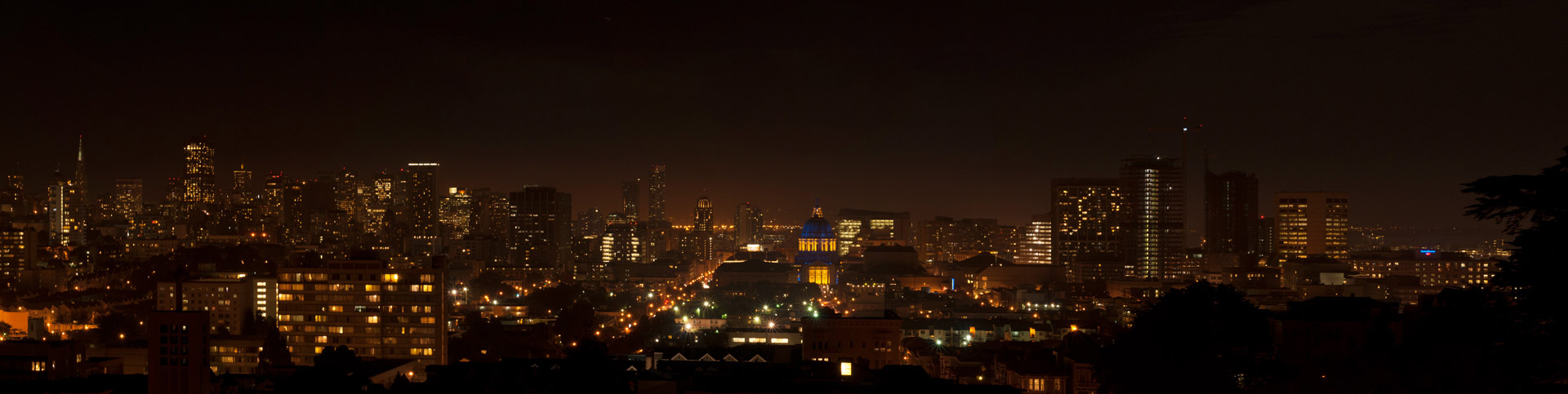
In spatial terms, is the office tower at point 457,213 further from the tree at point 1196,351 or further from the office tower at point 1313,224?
the tree at point 1196,351

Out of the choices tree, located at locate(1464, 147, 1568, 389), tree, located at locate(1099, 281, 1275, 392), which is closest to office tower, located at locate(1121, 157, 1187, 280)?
tree, located at locate(1099, 281, 1275, 392)

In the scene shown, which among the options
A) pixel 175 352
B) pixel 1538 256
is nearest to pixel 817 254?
pixel 175 352

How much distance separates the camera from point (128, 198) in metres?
172

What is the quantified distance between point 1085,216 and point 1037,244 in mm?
15483

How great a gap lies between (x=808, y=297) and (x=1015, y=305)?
16707 mm

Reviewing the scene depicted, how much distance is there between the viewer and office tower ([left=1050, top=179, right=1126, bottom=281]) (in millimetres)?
151050

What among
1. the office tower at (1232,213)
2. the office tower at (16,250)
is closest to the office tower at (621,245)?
the office tower at (1232,213)

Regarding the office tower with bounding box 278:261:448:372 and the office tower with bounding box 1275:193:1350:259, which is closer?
the office tower with bounding box 278:261:448:372

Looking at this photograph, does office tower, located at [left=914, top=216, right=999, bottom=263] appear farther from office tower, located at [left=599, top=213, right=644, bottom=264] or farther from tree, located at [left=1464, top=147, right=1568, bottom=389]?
tree, located at [left=1464, top=147, right=1568, bottom=389]

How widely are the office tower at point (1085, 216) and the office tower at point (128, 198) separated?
11307cm

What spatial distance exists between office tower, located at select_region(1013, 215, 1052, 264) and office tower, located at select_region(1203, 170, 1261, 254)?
20266 mm

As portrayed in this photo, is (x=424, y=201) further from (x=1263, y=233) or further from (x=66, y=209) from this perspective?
(x=1263, y=233)

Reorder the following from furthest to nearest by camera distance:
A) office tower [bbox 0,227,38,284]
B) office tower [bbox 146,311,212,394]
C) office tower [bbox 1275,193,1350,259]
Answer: office tower [bbox 1275,193,1350,259] → office tower [bbox 0,227,38,284] → office tower [bbox 146,311,212,394]

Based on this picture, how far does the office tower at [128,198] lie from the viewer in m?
167
